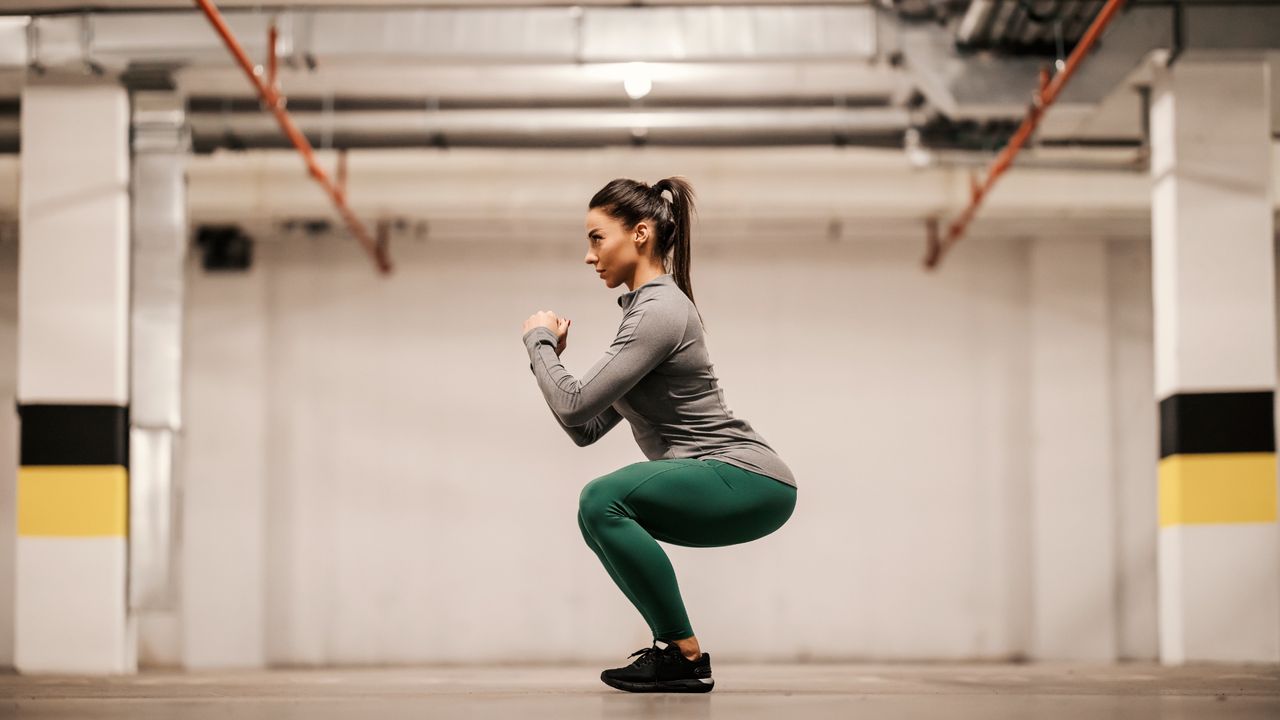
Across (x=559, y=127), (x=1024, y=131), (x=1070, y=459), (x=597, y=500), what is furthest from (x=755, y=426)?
(x=597, y=500)

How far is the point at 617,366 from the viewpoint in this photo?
2588mm

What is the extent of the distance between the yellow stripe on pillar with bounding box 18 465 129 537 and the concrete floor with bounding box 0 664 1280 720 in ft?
7.82

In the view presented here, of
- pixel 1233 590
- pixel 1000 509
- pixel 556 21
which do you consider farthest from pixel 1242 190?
pixel 1000 509

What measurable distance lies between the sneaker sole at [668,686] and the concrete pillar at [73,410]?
3722 millimetres

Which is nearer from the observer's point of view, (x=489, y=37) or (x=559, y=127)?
(x=489, y=37)

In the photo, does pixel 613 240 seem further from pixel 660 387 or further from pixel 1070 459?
pixel 1070 459

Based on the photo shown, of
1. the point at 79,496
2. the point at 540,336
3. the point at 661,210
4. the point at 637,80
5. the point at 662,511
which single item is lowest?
the point at 79,496

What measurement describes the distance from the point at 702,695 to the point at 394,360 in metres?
6.31

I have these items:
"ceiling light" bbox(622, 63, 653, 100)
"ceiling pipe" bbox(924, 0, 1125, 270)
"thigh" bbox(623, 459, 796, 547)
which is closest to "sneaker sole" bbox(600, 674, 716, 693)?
"thigh" bbox(623, 459, 796, 547)

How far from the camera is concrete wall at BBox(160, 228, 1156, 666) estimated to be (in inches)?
333

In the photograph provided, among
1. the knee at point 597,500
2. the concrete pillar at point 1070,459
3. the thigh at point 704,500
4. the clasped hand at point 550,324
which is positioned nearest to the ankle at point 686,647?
the thigh at point 704,500

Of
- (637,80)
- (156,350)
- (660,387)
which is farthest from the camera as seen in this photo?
(637,80)

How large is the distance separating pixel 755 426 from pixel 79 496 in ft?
13.7

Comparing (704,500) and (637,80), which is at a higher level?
(637,80)
